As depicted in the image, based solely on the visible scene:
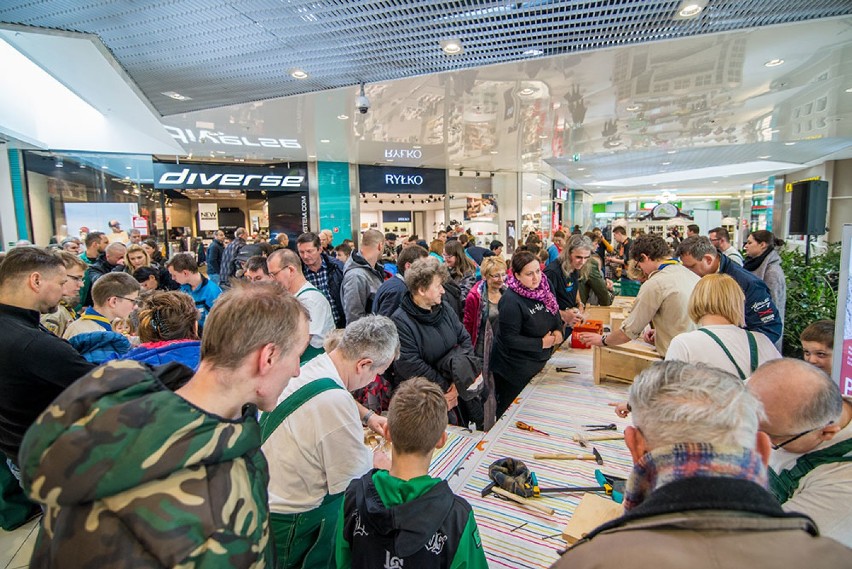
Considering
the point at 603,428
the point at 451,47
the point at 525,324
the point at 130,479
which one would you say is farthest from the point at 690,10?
the point at 130,479

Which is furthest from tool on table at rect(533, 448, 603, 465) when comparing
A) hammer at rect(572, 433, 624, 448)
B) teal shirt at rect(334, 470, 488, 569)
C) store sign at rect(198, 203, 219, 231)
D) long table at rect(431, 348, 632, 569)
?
store sign at rect(198, 203, 219, 231)

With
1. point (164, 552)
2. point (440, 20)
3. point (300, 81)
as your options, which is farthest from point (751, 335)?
point (300, 81)

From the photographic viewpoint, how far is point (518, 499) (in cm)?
176

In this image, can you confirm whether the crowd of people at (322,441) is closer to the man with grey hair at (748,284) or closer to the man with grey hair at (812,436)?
the man with grey hair at (812,436)

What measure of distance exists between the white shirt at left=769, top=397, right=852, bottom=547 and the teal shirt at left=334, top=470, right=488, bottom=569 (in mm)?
903

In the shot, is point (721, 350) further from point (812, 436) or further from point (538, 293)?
point (538, 293)

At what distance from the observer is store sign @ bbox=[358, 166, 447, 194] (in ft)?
41.9

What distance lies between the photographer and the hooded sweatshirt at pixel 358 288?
158 inches

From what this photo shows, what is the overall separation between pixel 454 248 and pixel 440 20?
89.8 inches

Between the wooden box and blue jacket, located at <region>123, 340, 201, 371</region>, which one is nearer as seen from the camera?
blue jacket, located at <region>123, 340, 201, 371</region>

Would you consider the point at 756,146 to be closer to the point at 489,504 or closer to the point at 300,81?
the point at 300,81

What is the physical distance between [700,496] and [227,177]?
12.6m

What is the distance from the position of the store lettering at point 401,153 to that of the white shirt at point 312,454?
9.38 meters

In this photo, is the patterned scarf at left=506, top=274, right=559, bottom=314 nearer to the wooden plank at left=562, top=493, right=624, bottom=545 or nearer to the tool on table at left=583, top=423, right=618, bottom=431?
the tool on table at left=583, top=423, right=618, bottom=431
